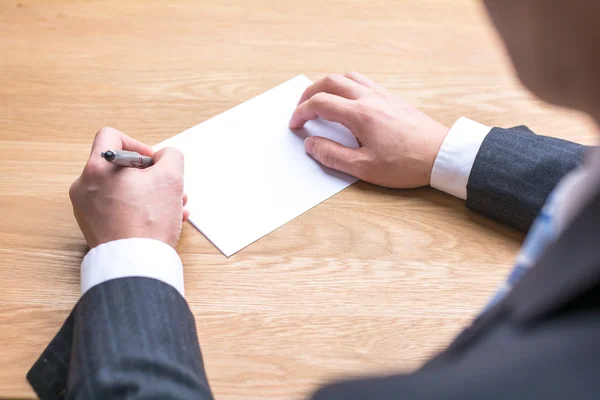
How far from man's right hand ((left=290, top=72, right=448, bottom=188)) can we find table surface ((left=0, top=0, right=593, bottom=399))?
32mm

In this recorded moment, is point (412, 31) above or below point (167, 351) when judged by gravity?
above

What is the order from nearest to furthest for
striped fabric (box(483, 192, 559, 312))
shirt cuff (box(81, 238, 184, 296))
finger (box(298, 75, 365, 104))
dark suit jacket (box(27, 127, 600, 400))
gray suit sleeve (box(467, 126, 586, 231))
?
dark suit jacket (box(27, 127, 600, 400)) < striped fabric (box(483, 192, 559, 312)) < shirt cuff (box(81, 238, 184, 296)) < gray suit sleeve (box(467, 126, 586, 231)) < finger (box(298, 75, 365, 104))

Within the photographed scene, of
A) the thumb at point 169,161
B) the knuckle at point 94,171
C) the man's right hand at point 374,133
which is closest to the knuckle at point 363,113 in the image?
the man's right hand at point 374,133

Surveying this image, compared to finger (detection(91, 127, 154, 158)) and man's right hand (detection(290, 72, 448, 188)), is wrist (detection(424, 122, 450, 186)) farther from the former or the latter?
finger (detection(91, 127, 154, 158))

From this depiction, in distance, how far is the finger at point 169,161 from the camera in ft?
2.77

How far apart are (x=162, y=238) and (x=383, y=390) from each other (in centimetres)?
45

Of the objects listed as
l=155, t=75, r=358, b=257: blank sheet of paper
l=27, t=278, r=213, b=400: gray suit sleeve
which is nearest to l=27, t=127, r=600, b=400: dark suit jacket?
l=27, t=278, r=213, b=400: gray suit sleeve

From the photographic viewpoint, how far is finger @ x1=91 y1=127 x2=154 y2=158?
2.77ft

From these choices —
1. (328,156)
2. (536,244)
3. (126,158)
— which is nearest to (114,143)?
(126,158)

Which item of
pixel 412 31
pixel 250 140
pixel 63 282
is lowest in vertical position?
pixel 63 282

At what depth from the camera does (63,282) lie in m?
0.79

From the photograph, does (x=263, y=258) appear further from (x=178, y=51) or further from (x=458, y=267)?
(x=178, y=51)

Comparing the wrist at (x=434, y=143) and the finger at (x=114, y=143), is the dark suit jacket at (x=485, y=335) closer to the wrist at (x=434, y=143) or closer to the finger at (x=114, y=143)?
the wrist at (x=434, y=143)

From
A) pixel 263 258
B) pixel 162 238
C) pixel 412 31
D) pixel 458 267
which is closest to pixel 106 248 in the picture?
pixel 162 238
